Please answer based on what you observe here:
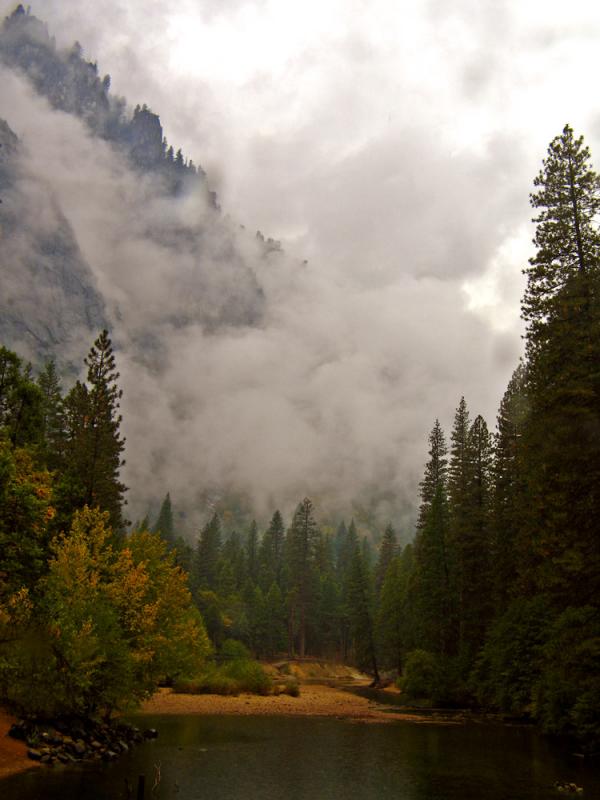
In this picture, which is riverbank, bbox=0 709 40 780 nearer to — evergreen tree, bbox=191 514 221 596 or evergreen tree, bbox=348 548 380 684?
evergreen tree, bbox=348 548 380 684

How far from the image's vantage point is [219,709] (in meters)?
48.5

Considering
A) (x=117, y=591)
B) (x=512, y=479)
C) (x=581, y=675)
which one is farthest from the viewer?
(x=512, y=479)

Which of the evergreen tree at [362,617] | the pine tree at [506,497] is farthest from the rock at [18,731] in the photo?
the evergreen tree at [362,617]

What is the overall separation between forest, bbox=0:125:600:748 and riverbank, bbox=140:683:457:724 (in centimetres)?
383

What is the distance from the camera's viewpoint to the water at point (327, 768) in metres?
20.3

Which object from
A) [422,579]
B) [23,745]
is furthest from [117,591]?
[422,579]

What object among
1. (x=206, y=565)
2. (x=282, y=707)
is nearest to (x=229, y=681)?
(x=282, y=707)

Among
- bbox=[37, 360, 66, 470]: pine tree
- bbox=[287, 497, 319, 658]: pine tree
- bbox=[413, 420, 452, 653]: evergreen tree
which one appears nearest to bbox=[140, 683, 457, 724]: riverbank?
bbox=[413, 420, 452, 653]: evergreen tree

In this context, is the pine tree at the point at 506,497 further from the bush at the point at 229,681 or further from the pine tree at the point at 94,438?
the pine tree at the point at 94,438

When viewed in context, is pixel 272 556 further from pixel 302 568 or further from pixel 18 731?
pixel 18 731

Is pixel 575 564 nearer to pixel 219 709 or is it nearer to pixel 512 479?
pixel 512 479

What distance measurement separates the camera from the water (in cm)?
2030

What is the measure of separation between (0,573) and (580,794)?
2114 centimetres

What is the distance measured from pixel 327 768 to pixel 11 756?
42.3 feet
